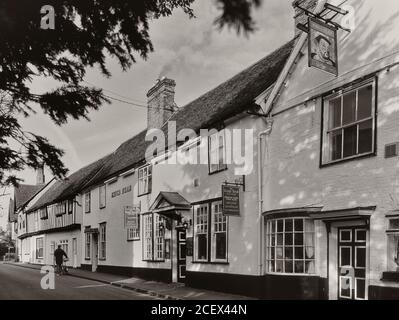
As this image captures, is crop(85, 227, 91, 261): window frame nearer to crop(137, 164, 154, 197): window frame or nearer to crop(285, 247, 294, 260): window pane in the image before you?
crop(137, 164, 154, 197): window frame

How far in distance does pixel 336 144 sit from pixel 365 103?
4.16ft

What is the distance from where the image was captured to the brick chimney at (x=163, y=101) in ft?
83.5

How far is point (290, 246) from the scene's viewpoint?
13.7 meters

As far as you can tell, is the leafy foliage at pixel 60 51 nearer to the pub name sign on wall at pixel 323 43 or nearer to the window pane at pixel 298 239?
the pub name sign on wall at pixel 323 43

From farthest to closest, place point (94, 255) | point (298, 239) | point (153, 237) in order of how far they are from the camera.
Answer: point (94, 255)
point (153, 237)
point (298, 239)

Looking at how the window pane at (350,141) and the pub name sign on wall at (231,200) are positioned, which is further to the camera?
the pub name sign on wall at (231,200)

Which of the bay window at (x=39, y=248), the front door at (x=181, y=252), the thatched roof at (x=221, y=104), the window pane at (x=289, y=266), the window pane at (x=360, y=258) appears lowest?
the bay window at (x=39, y=248)

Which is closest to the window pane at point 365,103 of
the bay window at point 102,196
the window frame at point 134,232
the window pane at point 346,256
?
the window pane at point 346,256

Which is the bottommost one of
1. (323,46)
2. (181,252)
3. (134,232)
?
(181,252)

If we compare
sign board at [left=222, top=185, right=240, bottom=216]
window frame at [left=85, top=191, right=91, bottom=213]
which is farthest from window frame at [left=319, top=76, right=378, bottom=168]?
window frame at [left=85, top=191, right=91, bottom=213]

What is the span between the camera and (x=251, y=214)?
15312 millimetres

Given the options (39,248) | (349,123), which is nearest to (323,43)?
(349,123)

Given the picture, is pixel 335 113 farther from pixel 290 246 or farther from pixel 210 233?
pixel 210 233

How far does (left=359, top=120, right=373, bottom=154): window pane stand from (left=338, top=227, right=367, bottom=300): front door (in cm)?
179
